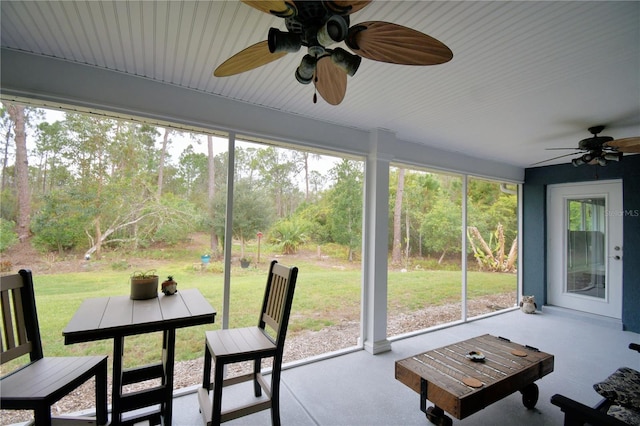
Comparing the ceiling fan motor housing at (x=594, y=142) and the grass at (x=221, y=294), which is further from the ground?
the ceiling fan motor housing at (x=594, y=142)

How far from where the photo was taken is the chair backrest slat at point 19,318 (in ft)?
5.02

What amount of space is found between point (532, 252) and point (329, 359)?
4.38 m

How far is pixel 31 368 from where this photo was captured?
5.12ft

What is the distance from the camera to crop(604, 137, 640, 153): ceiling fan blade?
100 inches

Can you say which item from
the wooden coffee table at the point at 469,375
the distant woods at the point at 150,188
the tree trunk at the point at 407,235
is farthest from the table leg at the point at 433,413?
the tree trunk at the point at 407,235

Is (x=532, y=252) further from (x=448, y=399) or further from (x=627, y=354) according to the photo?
(x=448, y=399)

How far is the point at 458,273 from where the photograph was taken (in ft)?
19.3

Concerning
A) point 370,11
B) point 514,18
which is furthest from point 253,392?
point 514,18

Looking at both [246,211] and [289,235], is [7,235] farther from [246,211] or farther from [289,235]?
[289,235]

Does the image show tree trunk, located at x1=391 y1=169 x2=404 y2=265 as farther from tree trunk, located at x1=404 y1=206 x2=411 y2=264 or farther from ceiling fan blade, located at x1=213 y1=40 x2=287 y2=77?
ceiling fan blade, located at x1=213 y1=40 x2=287 y2=77

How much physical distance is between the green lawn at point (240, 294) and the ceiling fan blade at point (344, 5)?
2556 millimetres

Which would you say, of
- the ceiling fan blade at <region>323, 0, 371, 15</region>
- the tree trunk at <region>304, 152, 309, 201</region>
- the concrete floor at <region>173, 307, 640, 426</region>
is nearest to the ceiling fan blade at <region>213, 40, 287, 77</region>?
the ceiling fan blade at <region>323, 0, 371, 15</region>

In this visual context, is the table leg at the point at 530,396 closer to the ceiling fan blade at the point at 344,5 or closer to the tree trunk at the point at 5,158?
the ceiling fan blade at the point at 344,5

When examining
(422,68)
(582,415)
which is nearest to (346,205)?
(422,68)
